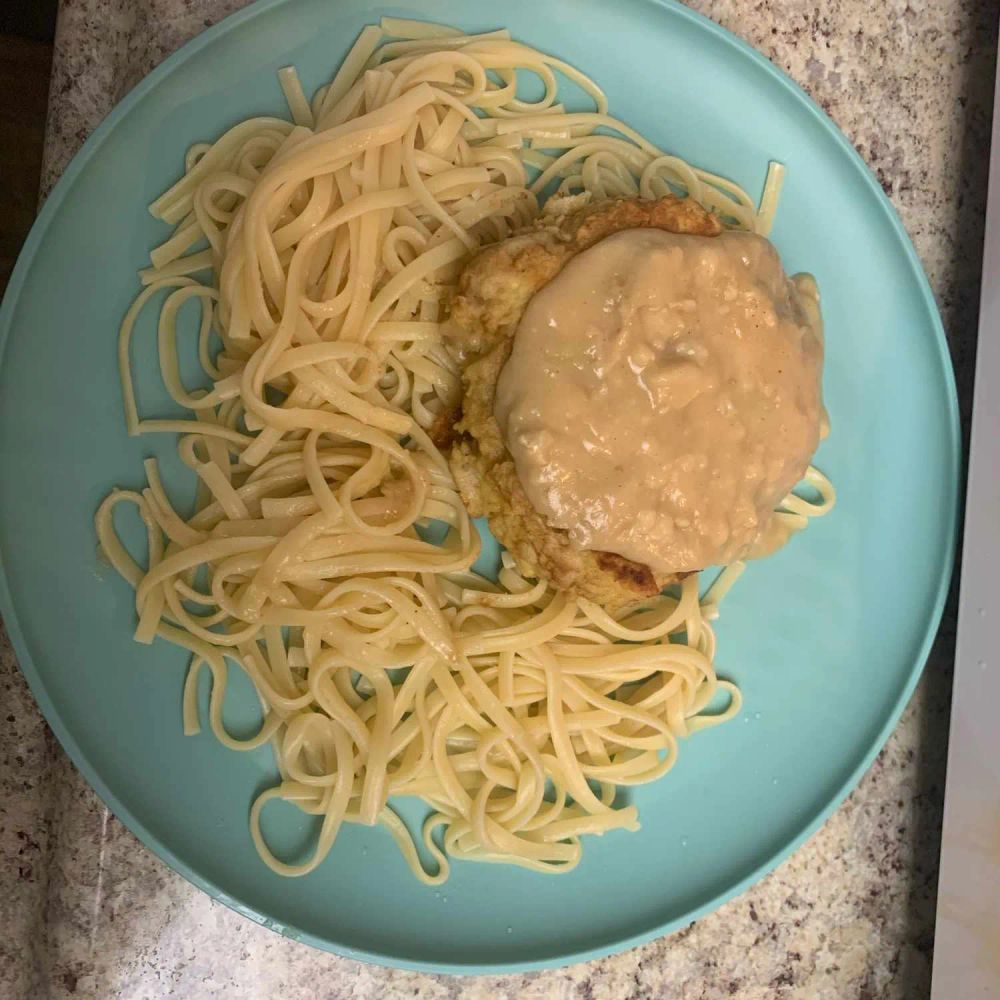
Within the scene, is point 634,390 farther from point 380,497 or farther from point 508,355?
point 380,497

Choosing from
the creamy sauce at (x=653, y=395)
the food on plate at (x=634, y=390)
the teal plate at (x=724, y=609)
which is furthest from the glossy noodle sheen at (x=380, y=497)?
the creamy sauce at (x=653, y=395)

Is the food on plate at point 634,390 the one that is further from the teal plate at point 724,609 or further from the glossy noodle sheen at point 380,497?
the teal plate at point 724,609

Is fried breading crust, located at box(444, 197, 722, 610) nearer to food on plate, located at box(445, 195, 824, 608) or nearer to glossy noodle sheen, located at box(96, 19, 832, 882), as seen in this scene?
food on plate, located at box(445, 195, 824, 608)

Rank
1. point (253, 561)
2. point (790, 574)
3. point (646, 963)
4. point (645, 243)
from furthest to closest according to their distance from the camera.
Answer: point (646, 963) → point (790, 574) → point (253, 561) → point (645, 243)

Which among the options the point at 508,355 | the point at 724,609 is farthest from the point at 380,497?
the point at 724,609

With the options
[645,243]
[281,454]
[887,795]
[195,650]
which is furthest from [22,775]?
[887,795]

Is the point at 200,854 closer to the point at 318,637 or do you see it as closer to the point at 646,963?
the point at 318,637
